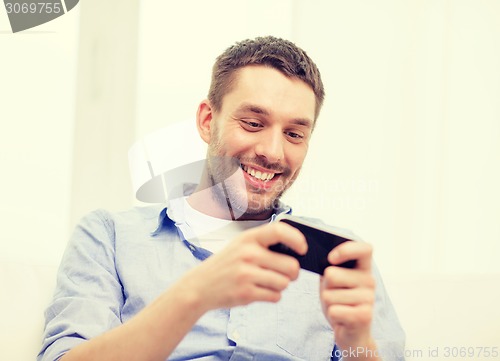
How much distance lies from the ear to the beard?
8 cm

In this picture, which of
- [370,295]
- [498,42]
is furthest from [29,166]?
[498,42]

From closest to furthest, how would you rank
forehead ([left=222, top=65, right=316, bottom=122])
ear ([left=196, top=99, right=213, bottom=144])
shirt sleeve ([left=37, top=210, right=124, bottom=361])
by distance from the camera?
shirt sleeve ([left=37, top=210, right=124, bottom=361]) < forehead ([left=222, top=65, right=316, bottom=122]) < ear ([left=196, top=99, right=213, bottom=144])

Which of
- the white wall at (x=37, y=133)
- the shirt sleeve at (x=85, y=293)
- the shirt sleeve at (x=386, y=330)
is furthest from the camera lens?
the white wall at (x=37, y=133)

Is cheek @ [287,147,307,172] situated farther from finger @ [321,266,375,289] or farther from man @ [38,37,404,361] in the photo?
finger @ [321,266,375,289]

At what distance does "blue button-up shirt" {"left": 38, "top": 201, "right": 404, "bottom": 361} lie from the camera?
0.85 metres

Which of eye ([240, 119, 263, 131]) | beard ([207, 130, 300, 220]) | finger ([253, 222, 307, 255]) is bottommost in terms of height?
beard ([207, 130, 300, 220])

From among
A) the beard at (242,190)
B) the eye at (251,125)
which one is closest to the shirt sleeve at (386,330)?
the beard at (242,190)

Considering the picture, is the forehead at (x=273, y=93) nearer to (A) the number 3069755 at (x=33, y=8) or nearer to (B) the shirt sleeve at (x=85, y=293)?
(B) the shirt sleeve at (x=85, y=293)

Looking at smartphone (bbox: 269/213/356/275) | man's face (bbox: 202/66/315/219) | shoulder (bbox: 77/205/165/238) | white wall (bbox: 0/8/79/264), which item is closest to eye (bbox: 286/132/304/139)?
man's face (bbox: 202/66/315/219)

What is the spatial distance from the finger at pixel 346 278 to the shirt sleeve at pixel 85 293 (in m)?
0.38

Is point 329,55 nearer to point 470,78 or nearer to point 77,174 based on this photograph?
point 470,78

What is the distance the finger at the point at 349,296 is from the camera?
619 mm

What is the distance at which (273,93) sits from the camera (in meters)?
1.05

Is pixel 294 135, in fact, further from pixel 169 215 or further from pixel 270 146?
pixel 169 215
